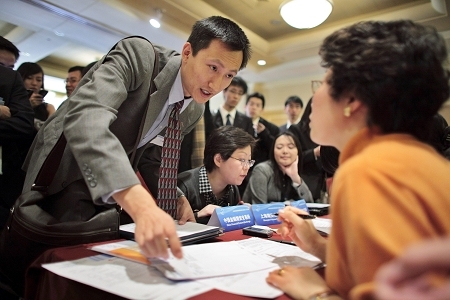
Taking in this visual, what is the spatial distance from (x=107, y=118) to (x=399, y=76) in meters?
0.67

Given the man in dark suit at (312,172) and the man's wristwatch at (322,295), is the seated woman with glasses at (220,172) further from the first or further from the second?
the man's wristwatch at (322,295)

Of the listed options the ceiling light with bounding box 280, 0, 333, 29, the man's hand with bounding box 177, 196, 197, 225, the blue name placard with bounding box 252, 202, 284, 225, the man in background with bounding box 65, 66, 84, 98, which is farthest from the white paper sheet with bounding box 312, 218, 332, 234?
the ceiling light with bounding box 280, 0, 333, 29

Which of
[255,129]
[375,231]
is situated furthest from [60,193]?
[255,129]

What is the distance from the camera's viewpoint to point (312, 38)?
445 cm

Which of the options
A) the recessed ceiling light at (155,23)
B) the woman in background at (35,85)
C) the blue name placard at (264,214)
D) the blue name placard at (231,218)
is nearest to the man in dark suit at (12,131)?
the woman in background at (35,85)

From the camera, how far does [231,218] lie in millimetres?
1258

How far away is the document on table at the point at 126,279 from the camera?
54 cm

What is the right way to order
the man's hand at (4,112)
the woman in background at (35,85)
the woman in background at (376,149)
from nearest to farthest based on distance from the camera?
1. the woman in background at (376,149)
2. the man's hand at (4,112)
3. the woman in background at (35,85)

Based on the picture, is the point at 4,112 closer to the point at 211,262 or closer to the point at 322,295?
the point at 211,262

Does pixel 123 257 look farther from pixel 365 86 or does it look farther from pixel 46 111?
pixel 46 111

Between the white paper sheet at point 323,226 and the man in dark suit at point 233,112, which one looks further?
the man in dark suit at point 233,112

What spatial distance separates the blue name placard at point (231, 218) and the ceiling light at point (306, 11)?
266 cm

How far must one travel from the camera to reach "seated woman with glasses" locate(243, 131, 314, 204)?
98.2 inches

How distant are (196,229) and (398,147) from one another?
665 millimetres
